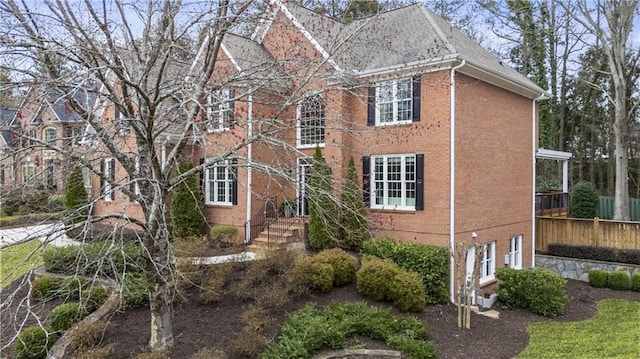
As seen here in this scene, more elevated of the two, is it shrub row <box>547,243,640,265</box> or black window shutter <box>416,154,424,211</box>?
black window shutter <box>416,154,424,211</box>

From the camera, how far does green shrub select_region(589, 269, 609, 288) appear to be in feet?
46.9

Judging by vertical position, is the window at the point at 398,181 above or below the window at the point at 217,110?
below

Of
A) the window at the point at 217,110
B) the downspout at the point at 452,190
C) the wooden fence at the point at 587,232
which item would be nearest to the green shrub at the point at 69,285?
the window at the point at 217,110

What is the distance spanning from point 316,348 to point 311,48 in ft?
32.1

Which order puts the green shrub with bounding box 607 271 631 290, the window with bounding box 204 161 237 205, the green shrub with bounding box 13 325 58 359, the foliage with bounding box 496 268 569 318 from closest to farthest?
1. the green shrub with bounding box 13 325 58 359
2. the foliage with bounding box 496 268 569 318
3. the green shrub with bounding box 607 271 631 290
4. the window with bounding box 204 161 237 205

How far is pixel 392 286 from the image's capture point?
32.4 ft

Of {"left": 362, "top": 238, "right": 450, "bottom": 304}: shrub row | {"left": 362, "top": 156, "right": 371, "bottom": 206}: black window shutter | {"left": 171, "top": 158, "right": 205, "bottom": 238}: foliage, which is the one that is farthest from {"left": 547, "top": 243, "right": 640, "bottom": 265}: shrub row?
{"left": 171, "top": 158, "right": 205, "bottom": 238}: foliage

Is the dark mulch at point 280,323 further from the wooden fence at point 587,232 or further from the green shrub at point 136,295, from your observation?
the wooden fence at point 587,232

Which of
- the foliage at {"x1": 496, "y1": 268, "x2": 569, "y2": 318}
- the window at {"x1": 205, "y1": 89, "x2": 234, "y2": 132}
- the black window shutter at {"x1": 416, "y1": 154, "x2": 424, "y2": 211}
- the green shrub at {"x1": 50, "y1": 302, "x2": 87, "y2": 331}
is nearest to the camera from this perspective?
the window at {"x1": 205, "y1": 89, "x2": 234, "y2": 132}

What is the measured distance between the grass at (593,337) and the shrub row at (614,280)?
2168 mm

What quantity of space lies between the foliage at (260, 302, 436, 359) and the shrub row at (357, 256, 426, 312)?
0.53m

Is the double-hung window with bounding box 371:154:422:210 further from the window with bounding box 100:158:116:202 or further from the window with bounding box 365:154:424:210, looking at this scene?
the window with bounding box 100:158:116:202

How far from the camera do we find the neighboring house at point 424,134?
11711 millimetres

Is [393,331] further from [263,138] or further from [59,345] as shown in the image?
[59,345]
